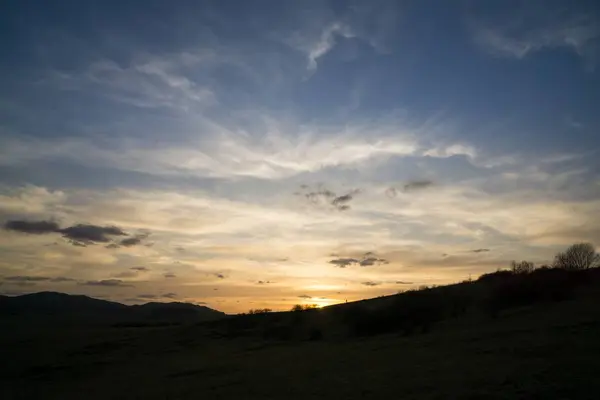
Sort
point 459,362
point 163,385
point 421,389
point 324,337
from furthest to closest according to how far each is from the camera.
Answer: point 324,337
point 163,385
point 459,362
point 421,389

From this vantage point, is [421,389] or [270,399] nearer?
[421,389]

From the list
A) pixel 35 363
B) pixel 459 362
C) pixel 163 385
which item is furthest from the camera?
pixel 35 363

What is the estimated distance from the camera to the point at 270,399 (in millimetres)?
21719

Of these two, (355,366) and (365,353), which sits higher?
(365,353)

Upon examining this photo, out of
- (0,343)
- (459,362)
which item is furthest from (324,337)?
(0,343)

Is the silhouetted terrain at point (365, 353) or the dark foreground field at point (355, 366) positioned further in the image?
the silhouetted terrain at point (365, 353)

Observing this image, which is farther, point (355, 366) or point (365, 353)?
point (365, 353)

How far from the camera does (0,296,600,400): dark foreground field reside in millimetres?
19656

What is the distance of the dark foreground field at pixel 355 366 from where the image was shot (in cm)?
1966

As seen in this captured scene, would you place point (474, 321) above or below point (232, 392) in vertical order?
above

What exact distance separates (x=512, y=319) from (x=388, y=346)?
29.3ft

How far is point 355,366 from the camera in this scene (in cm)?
2698

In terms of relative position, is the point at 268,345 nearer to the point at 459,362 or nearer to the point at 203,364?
the point at 203,364

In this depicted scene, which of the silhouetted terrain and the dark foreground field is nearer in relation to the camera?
the dark foreground field
